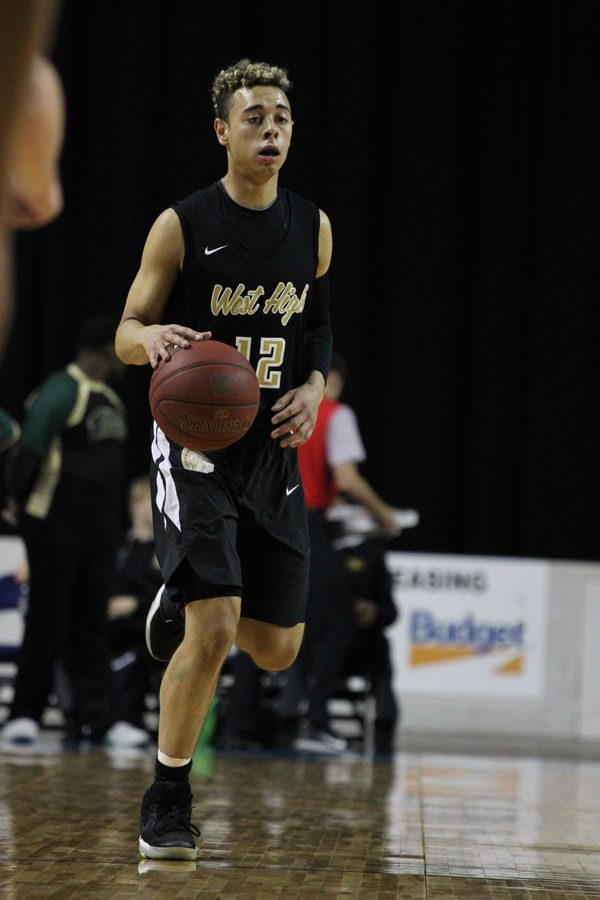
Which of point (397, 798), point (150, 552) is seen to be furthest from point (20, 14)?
point (150, 552)

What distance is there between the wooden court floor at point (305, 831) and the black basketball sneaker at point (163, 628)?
0.47m

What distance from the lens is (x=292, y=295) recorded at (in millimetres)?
3400

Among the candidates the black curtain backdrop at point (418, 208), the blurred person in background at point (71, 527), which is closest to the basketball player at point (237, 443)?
the blurred person in background at point (71, 527)

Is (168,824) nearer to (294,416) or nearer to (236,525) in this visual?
(236,525)

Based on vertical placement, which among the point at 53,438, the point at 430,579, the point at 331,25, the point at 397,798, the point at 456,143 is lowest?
the point at 397,798

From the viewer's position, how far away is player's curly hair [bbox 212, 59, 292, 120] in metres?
3.36

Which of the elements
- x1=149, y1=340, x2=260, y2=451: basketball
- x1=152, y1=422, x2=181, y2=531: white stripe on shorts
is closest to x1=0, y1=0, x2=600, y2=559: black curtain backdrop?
x1=152, y1=422, x2=181, y2=531: white stripe on shorts

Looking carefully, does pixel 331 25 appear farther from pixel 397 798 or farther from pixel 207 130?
pixel 397 798

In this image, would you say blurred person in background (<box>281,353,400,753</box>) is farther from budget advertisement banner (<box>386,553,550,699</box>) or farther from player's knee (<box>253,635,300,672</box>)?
player's knee (<box>253,635,300,672</box>)

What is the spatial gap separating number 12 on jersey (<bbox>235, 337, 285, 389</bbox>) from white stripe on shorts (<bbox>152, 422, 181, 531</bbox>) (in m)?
0.30

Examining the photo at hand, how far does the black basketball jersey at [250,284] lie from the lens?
3320 mm

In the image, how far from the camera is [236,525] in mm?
3201

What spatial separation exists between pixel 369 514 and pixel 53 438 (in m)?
1.76

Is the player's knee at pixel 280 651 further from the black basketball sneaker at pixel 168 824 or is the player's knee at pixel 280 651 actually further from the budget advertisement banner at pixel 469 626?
the budget advertisement banner at pixel 469 626
